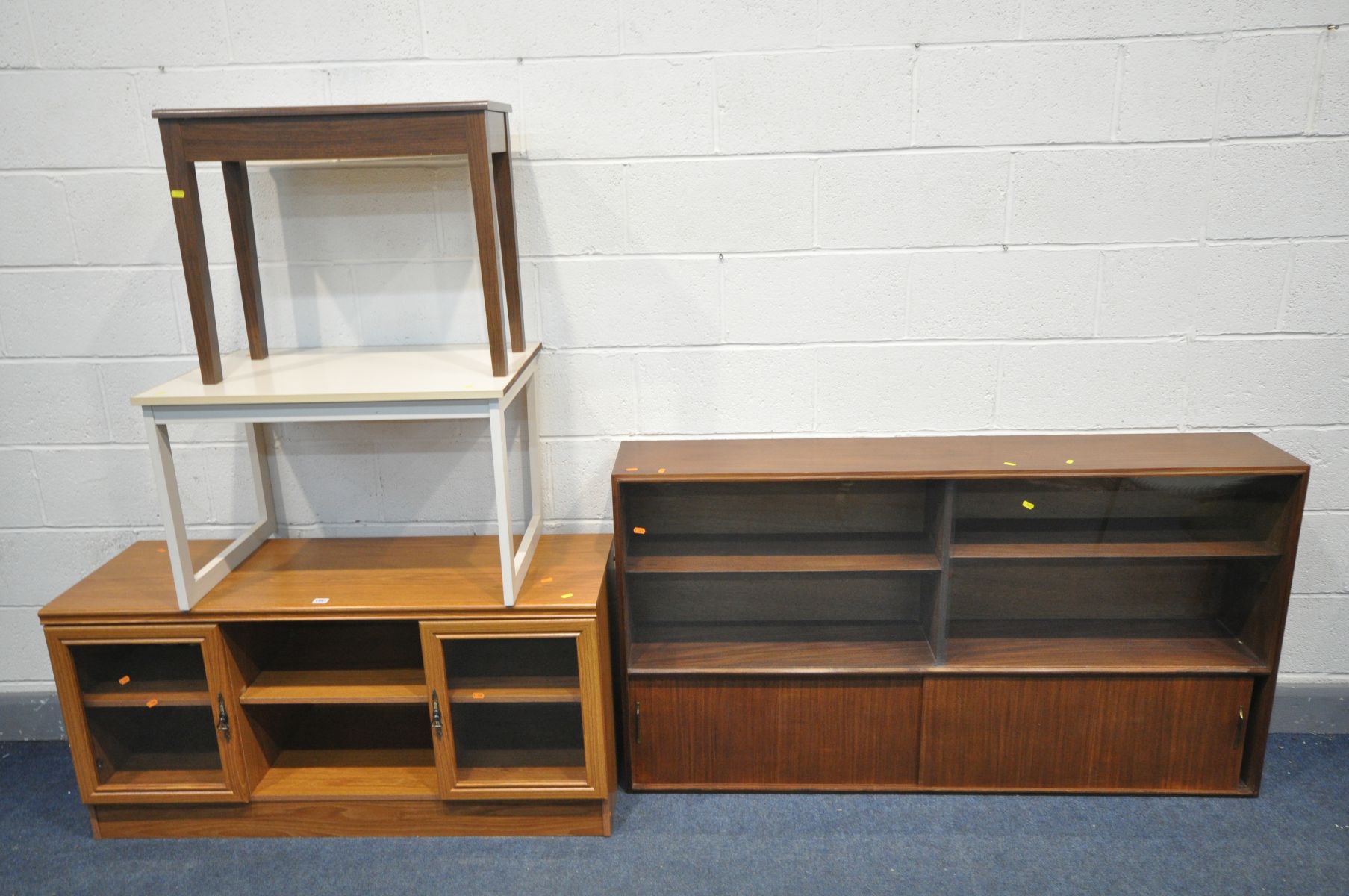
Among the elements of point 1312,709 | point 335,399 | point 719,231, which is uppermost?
point 719,231

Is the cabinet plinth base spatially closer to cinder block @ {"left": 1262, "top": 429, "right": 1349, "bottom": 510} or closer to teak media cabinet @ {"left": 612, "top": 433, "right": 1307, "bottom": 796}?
teak media cabinet @ {"left": 612, "top": 433, "right": 1307, "bottom": 796}

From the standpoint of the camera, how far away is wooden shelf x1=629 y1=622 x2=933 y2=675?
2533 millimetres

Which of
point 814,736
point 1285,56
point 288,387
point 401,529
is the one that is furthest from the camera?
point 401,529

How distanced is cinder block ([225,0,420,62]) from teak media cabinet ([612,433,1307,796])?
1.22 m

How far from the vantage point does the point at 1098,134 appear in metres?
2.44

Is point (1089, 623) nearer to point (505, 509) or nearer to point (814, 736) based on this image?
point (814, 736)

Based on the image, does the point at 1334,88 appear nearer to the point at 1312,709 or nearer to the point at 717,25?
the point at 717,25

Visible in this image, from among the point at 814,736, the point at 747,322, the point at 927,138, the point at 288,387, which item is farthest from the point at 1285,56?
the point at 288,387

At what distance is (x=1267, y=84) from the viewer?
2393 millimetres

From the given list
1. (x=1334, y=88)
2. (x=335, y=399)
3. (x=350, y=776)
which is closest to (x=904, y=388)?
(x=1334, y=88)

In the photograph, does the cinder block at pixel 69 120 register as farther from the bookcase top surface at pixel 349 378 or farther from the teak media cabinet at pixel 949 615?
the teak media cabinet at pixel 949 615

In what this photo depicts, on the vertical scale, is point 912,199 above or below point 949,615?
above

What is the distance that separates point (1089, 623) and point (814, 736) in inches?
32.2

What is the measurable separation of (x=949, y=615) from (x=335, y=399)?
165cm
